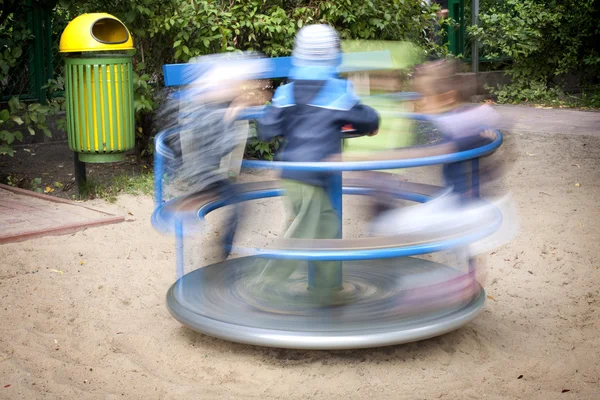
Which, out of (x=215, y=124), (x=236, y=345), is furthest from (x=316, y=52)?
(x=236, y=345)

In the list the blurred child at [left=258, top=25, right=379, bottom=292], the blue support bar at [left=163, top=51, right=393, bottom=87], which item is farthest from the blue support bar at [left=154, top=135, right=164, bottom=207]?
the blurred child at [left=258, top=25, right=379, bottom=292]

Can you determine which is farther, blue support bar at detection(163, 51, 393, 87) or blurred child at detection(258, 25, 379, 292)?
blue support bar at detection(163, 51, 393, 87)

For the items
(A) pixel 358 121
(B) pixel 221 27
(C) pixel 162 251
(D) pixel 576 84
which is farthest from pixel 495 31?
(A) pixel 358 121

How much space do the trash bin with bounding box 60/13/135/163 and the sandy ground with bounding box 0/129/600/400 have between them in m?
0.98

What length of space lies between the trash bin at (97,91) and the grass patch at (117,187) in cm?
28

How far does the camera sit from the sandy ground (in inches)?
141

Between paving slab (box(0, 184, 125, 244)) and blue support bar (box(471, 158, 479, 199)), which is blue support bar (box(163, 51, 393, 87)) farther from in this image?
paving slab (box(0, 184, 125, 244))

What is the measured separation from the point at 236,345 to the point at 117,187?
317 cm

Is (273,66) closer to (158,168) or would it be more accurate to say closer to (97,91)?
(158,168)

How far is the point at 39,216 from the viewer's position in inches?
235

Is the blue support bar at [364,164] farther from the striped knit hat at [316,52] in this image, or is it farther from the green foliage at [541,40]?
the green foliage at [541,40]

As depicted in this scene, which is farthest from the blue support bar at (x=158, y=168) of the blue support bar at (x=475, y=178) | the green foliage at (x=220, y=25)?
the green foliage at (x=220, y=25)

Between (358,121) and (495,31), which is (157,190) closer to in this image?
(358,121)

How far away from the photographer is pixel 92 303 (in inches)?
181
